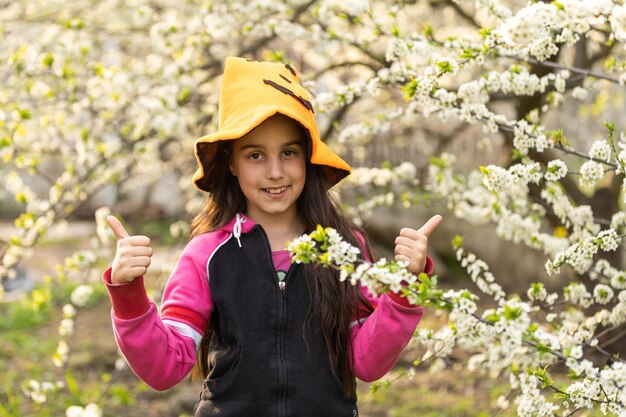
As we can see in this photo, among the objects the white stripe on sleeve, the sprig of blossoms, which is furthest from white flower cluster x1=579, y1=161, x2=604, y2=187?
the white stripe on sleeve

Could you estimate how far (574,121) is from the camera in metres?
7.88

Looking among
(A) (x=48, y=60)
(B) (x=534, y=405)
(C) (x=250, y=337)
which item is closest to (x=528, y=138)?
(B) (x=534, y=405)

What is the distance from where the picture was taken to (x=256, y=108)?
2.14 metres

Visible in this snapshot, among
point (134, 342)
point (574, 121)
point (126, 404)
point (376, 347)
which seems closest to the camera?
point (134, 342)

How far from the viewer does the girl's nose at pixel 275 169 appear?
7.03 ft

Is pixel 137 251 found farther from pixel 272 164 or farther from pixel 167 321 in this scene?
pixel 272 164

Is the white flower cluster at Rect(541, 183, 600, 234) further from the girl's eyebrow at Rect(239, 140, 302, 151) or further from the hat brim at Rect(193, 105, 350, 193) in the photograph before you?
the girl's eyebrow at Rect(239, 140, 302, 151)

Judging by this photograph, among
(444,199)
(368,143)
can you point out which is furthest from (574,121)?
(444,199)

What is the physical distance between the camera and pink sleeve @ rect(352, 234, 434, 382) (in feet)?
6.46

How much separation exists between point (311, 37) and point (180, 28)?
0.96 meters

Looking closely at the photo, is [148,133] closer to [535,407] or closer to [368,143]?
[535,407]

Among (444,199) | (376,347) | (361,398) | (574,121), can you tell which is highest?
(376,347)

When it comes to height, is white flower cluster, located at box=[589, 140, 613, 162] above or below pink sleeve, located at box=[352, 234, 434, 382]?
above

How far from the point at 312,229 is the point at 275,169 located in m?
0.23
